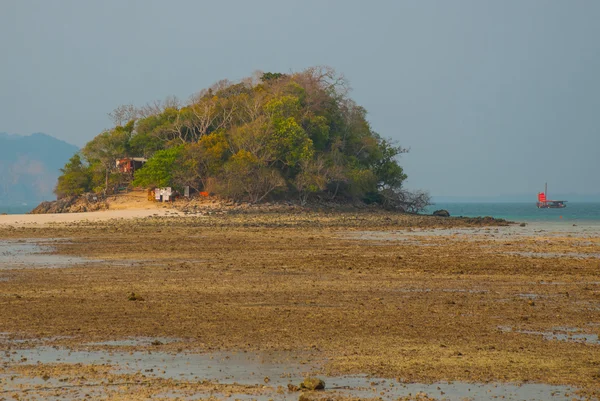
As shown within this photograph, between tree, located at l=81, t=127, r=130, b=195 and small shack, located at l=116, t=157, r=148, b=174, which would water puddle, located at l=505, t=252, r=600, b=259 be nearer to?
small shack, located at l=116, t=157, r=148, b=174

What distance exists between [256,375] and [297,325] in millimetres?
2768

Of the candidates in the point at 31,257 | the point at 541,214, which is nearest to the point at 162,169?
the point at 31,257

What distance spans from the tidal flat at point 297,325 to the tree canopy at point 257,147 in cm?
3471

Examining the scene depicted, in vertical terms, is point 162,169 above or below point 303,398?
above

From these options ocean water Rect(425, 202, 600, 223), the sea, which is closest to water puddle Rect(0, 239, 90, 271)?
the sea

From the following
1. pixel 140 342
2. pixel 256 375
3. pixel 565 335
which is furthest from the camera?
pixel 565 335

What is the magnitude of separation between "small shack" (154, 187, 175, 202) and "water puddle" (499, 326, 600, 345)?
49.4 metres

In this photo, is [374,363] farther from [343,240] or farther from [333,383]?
[343,240]

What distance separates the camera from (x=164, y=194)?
193 feet

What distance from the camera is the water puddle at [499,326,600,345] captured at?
1006 centimetres

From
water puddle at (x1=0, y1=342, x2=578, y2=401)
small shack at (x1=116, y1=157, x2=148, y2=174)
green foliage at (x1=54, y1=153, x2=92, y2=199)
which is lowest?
water puddle at (x1=0, y1=342, x2=578, y2=401)

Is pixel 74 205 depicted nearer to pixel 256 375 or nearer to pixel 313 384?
pixel 256 375

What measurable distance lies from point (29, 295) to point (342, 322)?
232 inches

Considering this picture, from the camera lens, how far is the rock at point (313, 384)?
7578 mm
